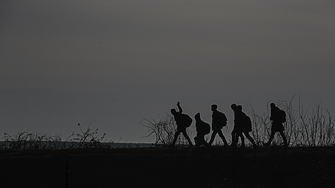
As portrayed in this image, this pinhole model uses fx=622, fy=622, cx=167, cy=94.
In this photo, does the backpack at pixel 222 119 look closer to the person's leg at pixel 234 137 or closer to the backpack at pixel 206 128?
the person's leg at pixel 234 137

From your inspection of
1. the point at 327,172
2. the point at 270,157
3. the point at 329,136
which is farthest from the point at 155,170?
the point at 329,136

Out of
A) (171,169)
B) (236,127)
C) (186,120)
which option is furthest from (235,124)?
(171,169)

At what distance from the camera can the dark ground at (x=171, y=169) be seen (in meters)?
20.2

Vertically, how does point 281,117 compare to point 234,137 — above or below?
above

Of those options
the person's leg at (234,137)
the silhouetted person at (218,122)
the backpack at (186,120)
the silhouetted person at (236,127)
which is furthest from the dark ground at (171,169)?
the backpack at (186,120)

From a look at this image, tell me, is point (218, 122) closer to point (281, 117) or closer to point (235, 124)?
point (235, 124)

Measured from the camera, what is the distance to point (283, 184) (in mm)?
20625

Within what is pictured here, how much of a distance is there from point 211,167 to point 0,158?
712cm

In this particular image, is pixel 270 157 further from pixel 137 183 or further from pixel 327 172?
pixel 137 183

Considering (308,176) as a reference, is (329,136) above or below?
above

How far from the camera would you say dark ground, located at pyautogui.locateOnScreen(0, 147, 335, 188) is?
20.2 metres

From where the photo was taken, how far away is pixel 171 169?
2111cm

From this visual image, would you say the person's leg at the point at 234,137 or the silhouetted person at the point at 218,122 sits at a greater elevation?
the silhouetted person at the point at 218,122

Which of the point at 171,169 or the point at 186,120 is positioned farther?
the point at 186,120
